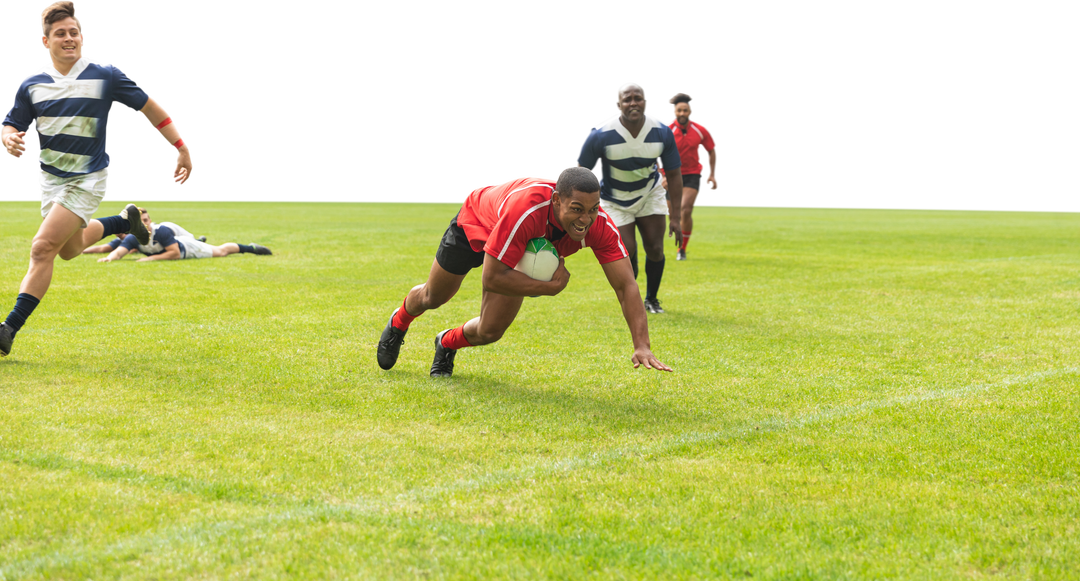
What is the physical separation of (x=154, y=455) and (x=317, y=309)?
456 centimetres

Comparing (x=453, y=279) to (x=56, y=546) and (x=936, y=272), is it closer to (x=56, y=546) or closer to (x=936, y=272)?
(x=56, y=546)

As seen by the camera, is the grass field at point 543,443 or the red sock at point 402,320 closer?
the grass field at point 543,443

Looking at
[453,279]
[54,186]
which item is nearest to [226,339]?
[54,186]

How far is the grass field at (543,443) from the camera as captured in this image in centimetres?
303

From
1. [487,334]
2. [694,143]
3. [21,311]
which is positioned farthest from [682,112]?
[21,311]

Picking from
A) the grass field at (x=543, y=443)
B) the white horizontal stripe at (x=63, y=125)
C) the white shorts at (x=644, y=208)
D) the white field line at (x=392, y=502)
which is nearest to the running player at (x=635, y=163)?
the white shorts at (x=644, y=208)

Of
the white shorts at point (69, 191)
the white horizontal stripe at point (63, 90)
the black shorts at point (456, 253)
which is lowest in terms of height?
the white shorts at point (69, 191)

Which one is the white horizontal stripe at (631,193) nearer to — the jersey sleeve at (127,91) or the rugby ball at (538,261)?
the rugby ball at (538,261)

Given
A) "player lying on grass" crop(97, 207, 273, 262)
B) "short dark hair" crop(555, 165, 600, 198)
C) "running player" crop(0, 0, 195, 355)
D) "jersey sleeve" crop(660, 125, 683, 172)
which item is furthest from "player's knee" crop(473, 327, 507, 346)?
"player lying on grass" crop(97, 207, 273, 262)

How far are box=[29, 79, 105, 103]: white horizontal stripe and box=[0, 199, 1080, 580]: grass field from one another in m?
1.64

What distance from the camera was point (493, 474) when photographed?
3838 mm

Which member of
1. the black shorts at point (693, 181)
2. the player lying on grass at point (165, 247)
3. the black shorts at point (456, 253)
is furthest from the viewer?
the black shorts at point (693, 181)

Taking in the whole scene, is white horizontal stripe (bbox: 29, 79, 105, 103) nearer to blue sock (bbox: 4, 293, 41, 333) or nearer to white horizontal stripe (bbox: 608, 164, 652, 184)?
blue sock (bbox: 4, 293, 41, 333)

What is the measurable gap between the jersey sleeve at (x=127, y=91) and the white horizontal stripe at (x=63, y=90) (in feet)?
0.47
